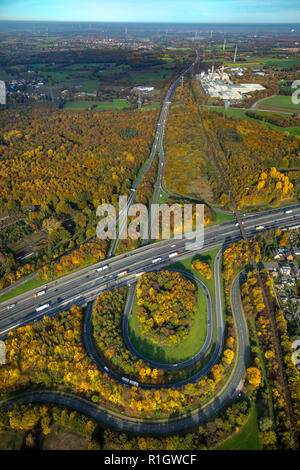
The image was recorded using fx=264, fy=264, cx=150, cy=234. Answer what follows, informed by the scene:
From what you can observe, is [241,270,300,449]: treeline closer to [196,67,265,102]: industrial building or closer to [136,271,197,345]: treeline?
[136,271,197,345]: treeline

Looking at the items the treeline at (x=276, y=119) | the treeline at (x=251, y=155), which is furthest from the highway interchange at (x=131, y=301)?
the treeline at (x=276, y=119)

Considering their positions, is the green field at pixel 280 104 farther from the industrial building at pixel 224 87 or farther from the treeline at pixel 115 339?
the treeline at pixel 115 339

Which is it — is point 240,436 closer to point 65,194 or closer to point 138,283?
point 138,283

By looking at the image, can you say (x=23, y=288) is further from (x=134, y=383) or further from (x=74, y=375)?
(x=134, y=383)

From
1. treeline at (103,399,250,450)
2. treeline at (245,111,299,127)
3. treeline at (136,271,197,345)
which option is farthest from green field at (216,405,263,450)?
treeline at (245,111,299,127)

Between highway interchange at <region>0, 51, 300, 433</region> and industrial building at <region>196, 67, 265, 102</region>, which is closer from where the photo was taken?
highway interchange at <region>0, 51, 300, 433</region>

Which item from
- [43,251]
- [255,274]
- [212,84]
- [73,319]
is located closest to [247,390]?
[255,274]
